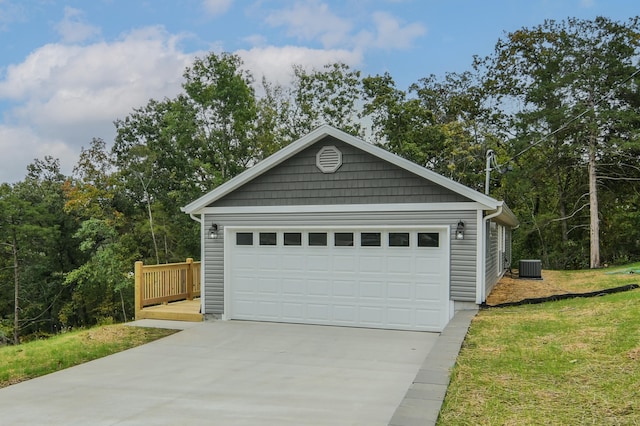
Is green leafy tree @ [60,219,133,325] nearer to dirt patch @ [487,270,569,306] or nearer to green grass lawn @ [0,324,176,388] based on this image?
green grass lawn @ [0,324,176,388]

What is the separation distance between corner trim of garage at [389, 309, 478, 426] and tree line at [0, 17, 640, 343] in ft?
53.9

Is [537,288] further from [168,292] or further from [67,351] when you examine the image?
[67,351]

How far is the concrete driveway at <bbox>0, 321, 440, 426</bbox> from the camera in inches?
178

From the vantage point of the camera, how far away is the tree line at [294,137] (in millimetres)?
21078

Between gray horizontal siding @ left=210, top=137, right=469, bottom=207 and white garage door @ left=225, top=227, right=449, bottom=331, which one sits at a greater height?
A: gray horizontal siding @ left=210, top=137, right=469, bottom=207

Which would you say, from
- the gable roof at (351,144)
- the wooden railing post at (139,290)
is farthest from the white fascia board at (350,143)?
the wooden railing post at (139,290)

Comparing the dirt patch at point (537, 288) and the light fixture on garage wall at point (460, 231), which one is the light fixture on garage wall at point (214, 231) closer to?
the light fixture on garage wall at point (460, 231)

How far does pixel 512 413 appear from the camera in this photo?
375cm

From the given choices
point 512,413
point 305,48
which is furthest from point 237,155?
point 512,413

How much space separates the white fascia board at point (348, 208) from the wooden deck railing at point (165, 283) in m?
2.11

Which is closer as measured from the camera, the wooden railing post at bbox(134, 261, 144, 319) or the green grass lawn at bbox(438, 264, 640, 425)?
the green grass lawn at bbox(438, 264, 640, 425)

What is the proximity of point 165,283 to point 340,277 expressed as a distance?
15.1ft

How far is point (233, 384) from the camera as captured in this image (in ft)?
18.5

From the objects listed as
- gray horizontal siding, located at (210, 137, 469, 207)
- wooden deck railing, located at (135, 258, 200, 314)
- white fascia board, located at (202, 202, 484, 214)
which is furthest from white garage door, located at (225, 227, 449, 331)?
wooden deck railing, located at (135, 258, 200, 314)
